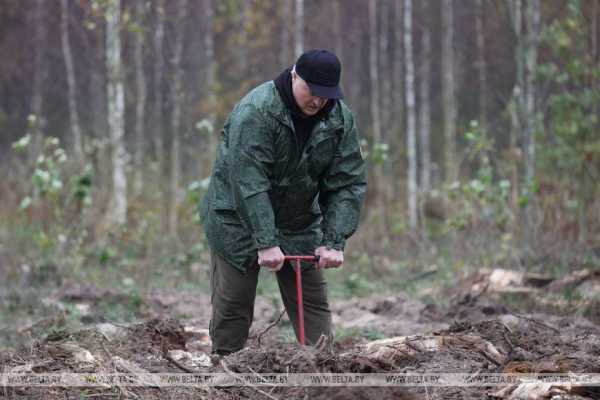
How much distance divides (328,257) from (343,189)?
463 mm

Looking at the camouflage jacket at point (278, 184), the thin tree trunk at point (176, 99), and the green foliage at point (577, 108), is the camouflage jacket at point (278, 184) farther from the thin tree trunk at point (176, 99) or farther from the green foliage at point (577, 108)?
the thin tree trunk at point (176, 99)

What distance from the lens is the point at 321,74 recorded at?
4.91m

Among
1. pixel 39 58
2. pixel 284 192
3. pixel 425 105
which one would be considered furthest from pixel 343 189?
pixel 39 58

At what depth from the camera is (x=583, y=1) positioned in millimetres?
13469

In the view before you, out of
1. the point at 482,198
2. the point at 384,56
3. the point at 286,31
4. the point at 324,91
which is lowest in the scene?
the point at 482,198

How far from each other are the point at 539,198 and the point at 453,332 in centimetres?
712

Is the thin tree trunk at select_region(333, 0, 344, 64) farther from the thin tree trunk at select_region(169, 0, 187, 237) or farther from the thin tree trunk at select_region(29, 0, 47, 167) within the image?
the thin tree trunk at select_region(29, 0, 47, 167)

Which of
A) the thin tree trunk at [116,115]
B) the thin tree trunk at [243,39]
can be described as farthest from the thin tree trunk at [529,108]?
the thin tree trunk at [243,39]

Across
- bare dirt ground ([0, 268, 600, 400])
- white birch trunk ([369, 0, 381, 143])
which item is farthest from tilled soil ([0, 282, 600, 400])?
white birch trunk ([369, 0, 381, 143])

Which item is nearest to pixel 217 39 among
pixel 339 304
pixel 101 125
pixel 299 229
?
pixel 101 125

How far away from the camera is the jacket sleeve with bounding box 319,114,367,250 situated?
5.31 meters

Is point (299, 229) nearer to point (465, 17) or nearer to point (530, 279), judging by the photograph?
point (530, 279)

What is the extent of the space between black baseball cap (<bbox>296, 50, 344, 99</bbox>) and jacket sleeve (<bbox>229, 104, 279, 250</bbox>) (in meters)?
0.34

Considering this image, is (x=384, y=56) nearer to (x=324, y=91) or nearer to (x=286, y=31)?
(x=286, y=31)
